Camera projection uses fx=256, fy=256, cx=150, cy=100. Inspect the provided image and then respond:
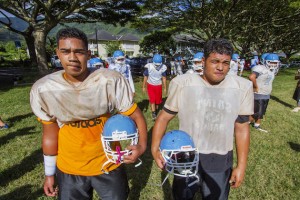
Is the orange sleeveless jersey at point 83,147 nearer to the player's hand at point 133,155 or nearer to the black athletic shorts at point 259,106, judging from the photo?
the player's hand at point 133,155

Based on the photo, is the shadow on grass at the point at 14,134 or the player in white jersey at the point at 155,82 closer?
the shadow on grass at the point at 14,134

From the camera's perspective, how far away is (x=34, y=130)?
7.51 m

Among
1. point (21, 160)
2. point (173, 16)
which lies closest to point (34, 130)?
point (21, 160)

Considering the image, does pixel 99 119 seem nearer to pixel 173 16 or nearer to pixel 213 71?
pixel 213 71

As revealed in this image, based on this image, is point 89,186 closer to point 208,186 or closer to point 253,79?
point 208,186

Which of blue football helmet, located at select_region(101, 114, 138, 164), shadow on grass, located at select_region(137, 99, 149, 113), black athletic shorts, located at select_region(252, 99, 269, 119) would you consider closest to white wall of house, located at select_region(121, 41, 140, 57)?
shadow on grass, located at select_region(137, 99, 149, 113)

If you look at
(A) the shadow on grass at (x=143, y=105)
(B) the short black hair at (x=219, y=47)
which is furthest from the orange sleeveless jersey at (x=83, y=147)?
(A) the shadow on grass at (x=143, y=105)

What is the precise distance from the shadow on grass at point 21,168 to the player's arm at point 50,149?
266 cm

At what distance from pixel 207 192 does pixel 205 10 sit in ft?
66.1

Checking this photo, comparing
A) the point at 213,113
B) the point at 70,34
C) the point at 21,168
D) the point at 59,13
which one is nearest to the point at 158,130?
the point at 213,113

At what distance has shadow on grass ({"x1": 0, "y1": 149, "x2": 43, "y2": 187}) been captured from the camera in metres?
4.78

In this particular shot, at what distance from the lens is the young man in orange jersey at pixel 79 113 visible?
2193mm

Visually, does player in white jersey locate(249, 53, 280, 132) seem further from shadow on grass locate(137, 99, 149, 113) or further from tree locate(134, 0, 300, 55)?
tree locate(134, 0, 300, 55)

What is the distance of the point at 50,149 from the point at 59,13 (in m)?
18.4
